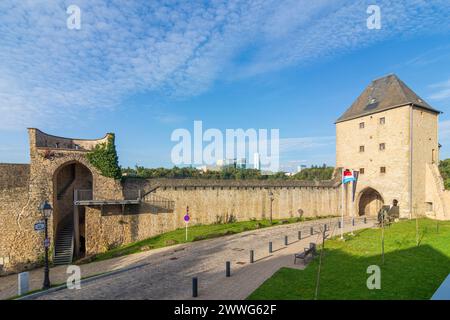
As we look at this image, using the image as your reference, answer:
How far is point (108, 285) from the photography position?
10.8 m

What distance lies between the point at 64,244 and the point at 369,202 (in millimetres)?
33955

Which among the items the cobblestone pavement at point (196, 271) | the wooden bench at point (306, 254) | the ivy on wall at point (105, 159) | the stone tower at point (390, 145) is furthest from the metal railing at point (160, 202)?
the stone tower at point (390, 145)

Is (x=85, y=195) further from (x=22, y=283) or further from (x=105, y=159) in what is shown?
(x=22, y=283)

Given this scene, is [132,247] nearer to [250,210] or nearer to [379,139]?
[250,210]

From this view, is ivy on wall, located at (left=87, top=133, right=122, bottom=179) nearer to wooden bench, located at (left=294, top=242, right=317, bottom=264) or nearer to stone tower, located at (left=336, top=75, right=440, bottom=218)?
wooden bench, located at (left=294, top=242, right=317, bottom=264)

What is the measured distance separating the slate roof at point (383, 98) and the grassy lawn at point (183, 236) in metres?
17.2

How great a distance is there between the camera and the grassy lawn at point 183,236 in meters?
19.1

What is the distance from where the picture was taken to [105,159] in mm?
21219

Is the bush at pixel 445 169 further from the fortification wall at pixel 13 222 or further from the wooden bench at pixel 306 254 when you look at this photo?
the fortification wall at pixel 13 222

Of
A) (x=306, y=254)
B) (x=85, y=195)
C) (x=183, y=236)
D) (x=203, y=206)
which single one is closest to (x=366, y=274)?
(x=306, y=254)
